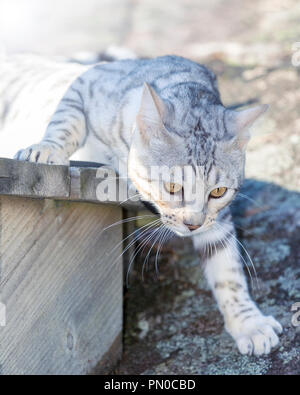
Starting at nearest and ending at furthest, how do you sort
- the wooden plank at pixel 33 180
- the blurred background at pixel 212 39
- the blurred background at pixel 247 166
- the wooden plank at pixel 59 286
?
the wooden plank at pixel 33 180, the wooden plank at pixel 59 286, the blurred background at pixel 247 166, the blurred background at pixel 212 39

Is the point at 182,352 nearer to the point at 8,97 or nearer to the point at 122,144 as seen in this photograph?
the point at 122,144

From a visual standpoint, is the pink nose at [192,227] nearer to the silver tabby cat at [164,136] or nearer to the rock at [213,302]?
the silver tabby cat at [164,136]

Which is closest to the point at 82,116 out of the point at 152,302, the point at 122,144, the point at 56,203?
the point at 122,144

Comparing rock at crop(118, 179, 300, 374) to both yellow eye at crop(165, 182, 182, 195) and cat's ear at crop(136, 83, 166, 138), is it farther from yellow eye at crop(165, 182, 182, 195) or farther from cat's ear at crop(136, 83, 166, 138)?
cat's ear at crop(136, 83, 166, 138)

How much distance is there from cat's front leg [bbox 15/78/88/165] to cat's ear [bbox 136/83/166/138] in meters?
0.35

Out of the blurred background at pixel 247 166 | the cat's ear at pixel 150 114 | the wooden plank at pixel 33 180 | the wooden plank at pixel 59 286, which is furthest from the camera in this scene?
the blurred background at pixel 247 166

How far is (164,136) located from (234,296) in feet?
2.83

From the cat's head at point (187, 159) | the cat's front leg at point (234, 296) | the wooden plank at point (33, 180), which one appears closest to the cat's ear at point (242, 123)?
the cat's head at point (187, 159)

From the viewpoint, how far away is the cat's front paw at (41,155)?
202 cm

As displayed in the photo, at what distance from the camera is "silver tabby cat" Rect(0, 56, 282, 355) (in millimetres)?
2090

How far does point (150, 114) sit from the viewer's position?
207cm

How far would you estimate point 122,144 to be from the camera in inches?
95.3

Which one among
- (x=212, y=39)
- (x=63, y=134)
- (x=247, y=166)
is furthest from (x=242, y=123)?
(x=212, y=39)
